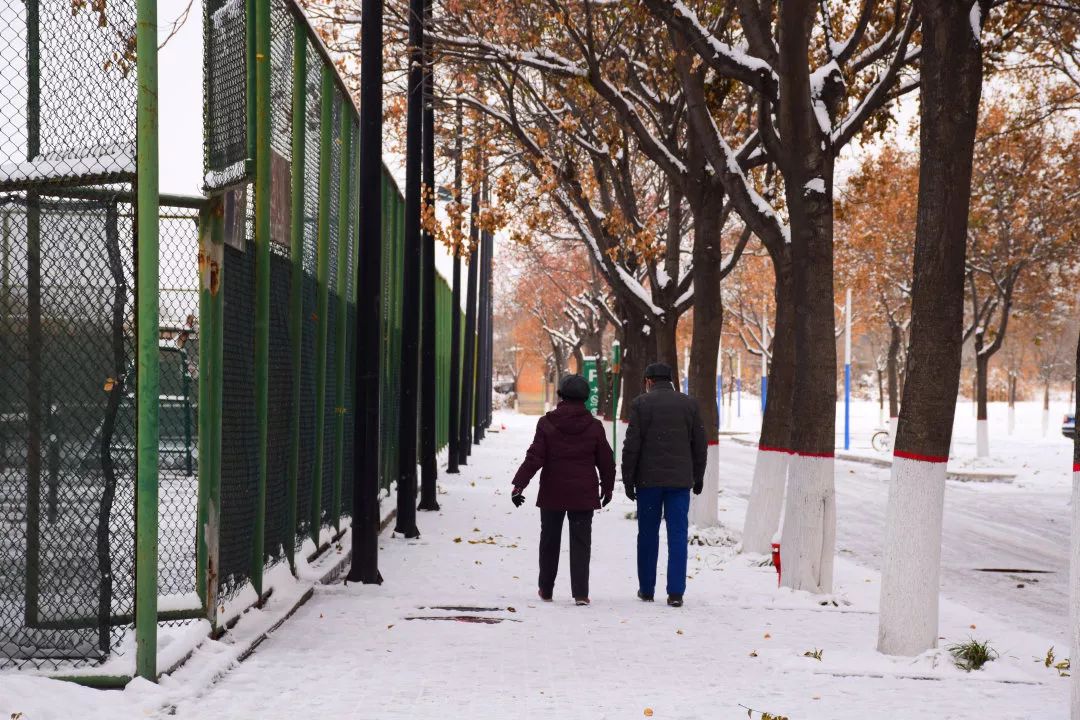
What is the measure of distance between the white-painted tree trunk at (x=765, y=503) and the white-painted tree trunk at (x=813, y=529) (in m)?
2.22

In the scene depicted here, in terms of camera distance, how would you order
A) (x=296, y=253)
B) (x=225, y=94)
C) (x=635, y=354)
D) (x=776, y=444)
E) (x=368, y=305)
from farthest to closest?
1. (x=635, y=354)
2. (x=776, y=444)
3. (x=368, y=305)
4. (x=296, y=253)
5. (x=225, y=94)

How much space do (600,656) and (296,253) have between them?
3.56 meters

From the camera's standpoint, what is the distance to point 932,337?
24.4 ft

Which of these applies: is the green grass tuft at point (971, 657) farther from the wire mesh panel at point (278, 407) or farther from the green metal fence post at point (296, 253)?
the green metal fence post at point (296, 253)

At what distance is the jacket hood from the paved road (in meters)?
3.46

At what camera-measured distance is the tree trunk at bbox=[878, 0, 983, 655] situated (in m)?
7.25

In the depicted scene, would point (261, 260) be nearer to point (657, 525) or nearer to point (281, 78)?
point (281, 78)

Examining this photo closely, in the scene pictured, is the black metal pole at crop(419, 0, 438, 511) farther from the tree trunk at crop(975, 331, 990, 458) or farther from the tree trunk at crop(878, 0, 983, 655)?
the tree trunk at crop(975, 331, 990, 458)

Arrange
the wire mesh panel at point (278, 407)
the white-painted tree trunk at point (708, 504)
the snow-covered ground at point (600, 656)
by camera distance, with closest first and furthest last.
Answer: the snow-covered ground at point (600, 656) < the wire mesh panel at point (278, 407) < the white-painted tree trunk at point (708, 504)

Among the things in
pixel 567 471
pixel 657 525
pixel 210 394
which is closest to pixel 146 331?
pixel 210 394

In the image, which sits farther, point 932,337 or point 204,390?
point 932,337

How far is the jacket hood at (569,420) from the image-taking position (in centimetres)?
960

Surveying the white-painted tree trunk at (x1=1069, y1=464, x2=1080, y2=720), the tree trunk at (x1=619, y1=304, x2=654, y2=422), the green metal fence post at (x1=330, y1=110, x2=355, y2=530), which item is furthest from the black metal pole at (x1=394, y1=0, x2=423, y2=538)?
the tree trunk at (x1=619, y1=304, x2=654, y2=422)


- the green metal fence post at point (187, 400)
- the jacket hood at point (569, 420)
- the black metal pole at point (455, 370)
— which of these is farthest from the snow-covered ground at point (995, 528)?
the green metal fence post at point (187, 400)
